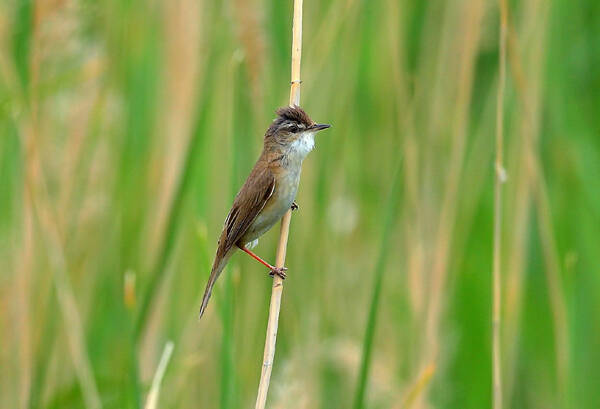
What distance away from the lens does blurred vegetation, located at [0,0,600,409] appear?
3586 millimetres

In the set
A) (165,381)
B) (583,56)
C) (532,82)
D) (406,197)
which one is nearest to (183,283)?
(165,381)

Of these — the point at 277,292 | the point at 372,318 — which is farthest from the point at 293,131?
the point at 372,318

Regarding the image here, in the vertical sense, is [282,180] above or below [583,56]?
below

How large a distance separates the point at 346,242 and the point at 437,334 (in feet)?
2.88

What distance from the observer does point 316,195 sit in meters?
3.93

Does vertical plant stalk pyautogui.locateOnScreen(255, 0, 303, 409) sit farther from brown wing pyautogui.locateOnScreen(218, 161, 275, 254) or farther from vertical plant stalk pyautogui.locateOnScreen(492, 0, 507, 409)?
vertical plant stalk pyautogui.locateOnScreen(492, 0, 507, 409)

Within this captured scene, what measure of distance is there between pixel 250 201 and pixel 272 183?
13 cm

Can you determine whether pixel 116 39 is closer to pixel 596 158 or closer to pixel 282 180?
pixel 282 180

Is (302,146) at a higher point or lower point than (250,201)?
higher

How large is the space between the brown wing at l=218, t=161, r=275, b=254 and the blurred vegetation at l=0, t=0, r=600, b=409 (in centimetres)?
7

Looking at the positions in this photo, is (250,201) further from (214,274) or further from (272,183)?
(214,274)

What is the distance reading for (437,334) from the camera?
3.65m

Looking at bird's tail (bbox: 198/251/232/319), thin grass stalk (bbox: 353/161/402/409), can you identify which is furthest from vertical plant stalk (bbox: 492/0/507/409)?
bird's tail (bbox: 198/251/232/319)

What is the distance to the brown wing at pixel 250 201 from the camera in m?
3.50
